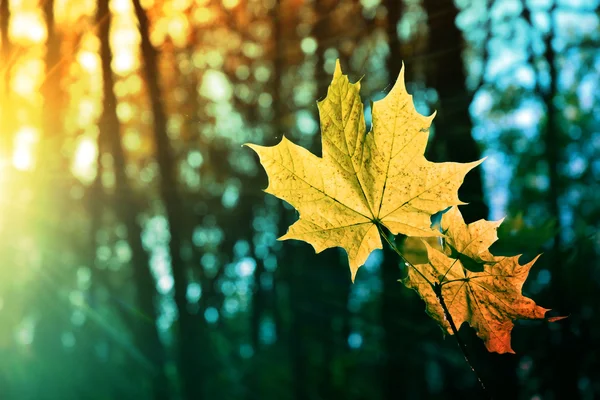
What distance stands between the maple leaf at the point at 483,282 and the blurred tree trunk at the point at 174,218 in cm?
598

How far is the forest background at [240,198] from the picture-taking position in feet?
16.0

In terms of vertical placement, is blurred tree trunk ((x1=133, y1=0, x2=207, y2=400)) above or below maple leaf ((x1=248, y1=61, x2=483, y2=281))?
above

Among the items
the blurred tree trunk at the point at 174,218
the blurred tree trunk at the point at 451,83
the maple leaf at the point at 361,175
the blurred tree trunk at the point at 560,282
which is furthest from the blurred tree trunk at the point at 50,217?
the maple leaf at the point at 361,175

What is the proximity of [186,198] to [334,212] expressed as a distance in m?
9.69

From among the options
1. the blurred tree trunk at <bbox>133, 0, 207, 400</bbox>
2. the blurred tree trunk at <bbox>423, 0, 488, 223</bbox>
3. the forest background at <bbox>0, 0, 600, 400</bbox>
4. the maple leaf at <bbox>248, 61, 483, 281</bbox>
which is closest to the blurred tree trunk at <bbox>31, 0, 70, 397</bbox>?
the forest background at <bbox>0, 0, 600, 400</bbox>

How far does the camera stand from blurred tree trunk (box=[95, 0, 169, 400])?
20.7 feet

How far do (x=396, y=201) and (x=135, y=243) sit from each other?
6.39 metres

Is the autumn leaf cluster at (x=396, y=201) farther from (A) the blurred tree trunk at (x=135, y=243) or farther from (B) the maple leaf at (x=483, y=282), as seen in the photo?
(A) the blurred tree trunk at (x=135, y=243)

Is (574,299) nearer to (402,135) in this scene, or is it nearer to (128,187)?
(402,135)

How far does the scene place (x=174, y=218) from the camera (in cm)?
630

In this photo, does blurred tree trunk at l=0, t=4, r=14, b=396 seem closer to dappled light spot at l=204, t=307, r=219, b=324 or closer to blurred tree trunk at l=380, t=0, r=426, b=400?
dappled light spot at l=204, t=307, r=219, b=324

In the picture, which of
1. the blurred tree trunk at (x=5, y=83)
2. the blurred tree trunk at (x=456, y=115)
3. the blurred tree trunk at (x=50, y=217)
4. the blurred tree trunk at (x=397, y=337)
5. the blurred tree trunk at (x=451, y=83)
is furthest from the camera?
the blurred tree trunk at (x=50, y=217)

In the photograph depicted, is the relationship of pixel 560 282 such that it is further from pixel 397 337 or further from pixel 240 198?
pixel 240 198

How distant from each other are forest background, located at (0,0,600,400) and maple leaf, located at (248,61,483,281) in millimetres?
1528
